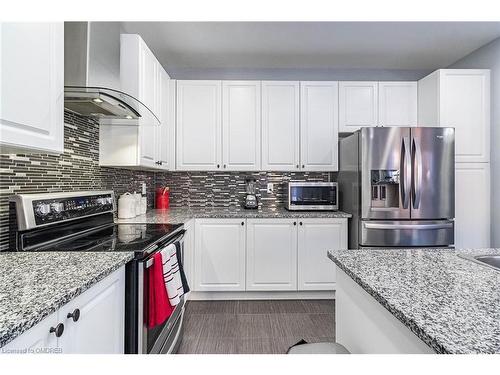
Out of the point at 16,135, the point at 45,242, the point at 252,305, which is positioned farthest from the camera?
the point at 252,305

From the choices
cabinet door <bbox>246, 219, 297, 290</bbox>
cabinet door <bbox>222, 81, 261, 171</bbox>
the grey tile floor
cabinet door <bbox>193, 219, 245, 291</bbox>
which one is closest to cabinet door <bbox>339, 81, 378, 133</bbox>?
cabinet door <bbox>222, 81, 261, 171</bbox>

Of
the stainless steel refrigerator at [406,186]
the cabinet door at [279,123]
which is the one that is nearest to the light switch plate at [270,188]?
the cabinet door at [279,123]

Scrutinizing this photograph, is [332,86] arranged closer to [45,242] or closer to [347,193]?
[347,193]

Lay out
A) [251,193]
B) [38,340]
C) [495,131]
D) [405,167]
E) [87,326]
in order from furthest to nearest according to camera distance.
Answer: [251,193], [495,131], [405,167], [87,326], [38,340]

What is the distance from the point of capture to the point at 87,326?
1.01 meters

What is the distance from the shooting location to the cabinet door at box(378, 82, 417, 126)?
3.24 meters

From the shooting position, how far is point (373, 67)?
3467 mm

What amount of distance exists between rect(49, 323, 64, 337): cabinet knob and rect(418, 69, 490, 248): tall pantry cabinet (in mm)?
3214

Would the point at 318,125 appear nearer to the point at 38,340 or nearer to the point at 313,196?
the point at 313,196

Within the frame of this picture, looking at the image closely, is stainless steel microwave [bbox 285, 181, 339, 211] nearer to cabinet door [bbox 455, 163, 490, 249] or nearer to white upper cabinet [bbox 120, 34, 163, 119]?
cabinet door [bbox 455, 163, 490, 249]

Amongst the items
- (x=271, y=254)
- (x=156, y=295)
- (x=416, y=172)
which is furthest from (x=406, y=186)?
(x=156, y=295)

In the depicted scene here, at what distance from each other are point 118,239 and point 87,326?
66 centimetres
